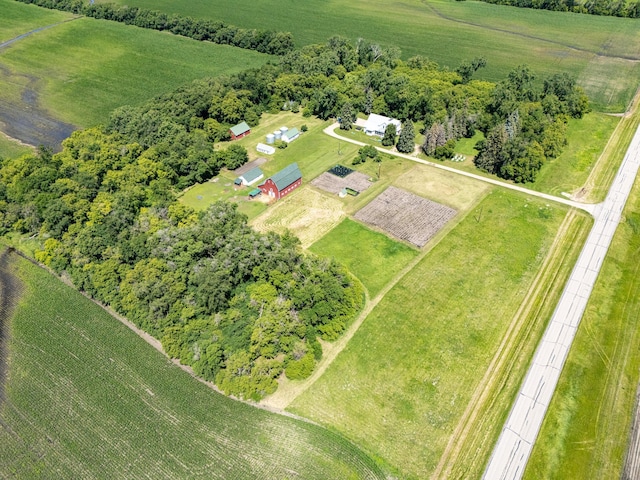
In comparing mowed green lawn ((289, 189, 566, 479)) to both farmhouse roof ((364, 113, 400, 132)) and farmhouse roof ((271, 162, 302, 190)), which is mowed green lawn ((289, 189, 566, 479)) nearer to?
farmhouse roof ((271, 162, 302, 190))

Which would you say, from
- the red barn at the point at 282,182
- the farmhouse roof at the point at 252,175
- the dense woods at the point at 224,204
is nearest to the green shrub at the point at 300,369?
the dense woods at the point at 224,204

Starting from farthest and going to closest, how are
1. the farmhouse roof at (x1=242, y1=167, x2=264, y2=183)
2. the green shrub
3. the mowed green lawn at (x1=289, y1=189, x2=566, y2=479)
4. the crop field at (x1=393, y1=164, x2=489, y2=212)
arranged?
the farmhouse roof at (x1=242, y1=167, x2=264, y2=183) < the crop field at (x1=393, y1=164, x2=489, y2=212) < the green shrub < the mowed green lawn at (x1=289, y1=189, x2=566, y2=479)

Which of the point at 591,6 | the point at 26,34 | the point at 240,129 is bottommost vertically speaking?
the point at 240,129

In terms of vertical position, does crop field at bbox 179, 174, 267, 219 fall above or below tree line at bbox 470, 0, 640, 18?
below

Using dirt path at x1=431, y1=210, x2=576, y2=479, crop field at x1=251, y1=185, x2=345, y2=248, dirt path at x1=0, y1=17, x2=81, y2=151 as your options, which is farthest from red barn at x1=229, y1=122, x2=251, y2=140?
dirt path at x1=431, y1=210, x2=576, y2=479

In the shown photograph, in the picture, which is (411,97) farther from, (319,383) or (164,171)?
(319,383)

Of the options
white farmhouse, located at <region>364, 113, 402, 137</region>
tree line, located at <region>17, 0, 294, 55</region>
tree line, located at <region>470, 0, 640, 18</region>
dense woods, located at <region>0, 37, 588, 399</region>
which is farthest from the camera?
tree line, located at <region>470, 0, 640, 18</region>

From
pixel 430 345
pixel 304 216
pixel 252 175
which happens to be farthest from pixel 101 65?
pixel 430 345

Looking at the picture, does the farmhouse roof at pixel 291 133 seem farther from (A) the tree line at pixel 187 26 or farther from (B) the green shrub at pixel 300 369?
(B) the green shrub at pixel 300 369

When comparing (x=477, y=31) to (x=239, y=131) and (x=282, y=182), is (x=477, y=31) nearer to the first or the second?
(x=239, y=131)
